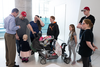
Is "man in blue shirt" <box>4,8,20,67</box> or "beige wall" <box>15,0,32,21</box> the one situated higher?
"beige wall" <box>15,0,32,21</box>

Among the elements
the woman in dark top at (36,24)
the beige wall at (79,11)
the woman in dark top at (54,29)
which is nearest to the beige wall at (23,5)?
the woman in dark top at (36,24)

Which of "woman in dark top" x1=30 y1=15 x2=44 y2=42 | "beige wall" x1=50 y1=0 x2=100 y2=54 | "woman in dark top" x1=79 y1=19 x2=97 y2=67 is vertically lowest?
"woman in dark top" x1=79 y1=19 x2=97 y2=67

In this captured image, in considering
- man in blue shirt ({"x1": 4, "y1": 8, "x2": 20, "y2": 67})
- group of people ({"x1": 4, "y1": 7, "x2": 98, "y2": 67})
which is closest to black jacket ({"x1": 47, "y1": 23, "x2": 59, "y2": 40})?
group of people ({"x1": 4, "y1": 7, "x2": 98, "y2": 67})

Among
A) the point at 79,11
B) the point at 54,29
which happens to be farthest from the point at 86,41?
the point at 79,11

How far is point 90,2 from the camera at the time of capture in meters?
3.65

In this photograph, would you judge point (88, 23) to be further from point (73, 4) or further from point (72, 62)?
point (73, 4)

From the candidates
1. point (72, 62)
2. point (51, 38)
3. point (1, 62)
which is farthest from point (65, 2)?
point (1, 62)

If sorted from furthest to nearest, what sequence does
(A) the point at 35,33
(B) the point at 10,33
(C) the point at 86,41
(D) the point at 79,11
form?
(D) the point at 79,11
(A) the point at 35,33
(B) the point at 10,33
(C) the point at 86,41

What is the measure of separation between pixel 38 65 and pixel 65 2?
3643 mm

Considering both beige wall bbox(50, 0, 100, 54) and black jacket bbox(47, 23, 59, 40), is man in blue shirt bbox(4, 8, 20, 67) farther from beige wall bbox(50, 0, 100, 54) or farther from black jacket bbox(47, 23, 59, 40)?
beige wall bbox(50, 0, 100, 54)

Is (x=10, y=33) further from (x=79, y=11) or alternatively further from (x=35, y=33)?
(x=79, y=11)

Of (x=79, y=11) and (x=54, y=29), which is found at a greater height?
(x=79, y=11)

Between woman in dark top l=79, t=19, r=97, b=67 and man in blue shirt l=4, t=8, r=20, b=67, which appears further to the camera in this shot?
man in blue shirt l=4, t=8, r=20, b=67

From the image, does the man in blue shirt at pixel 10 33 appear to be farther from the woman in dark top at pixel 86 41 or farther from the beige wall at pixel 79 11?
the beige wall at pixel 79 11
